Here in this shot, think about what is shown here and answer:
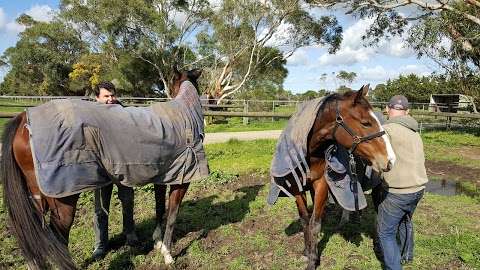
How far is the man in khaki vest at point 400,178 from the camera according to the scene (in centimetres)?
338

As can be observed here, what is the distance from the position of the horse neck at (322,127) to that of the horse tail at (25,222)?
93.6 inches

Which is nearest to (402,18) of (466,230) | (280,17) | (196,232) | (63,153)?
(280,17)

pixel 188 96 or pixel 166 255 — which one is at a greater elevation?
pixel 188 96

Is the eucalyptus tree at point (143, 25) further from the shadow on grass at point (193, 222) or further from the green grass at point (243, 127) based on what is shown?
the shadow on grass at point (193, 222)

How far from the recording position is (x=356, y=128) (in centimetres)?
344

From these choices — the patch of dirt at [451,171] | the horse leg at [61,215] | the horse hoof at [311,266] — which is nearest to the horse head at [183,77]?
the horse leg at [61,215]

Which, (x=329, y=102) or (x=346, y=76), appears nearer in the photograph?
(x=329, y=102)

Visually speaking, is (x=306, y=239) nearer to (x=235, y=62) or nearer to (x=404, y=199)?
(x=404, y=199)

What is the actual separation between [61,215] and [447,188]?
728 cm

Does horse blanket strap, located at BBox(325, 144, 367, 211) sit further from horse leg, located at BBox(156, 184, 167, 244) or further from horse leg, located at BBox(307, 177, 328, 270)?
horse leg, located at BBox(156, 184, 167, 244)

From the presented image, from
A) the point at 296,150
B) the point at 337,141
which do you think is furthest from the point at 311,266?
the point at 337,141

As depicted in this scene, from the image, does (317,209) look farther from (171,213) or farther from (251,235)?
(171,213)

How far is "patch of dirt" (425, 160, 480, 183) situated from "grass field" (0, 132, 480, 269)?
149 cm

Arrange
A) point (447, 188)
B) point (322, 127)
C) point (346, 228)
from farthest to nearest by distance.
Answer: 1. point (447, 188)
2. point (346, 228)
3. point (322, 127)
